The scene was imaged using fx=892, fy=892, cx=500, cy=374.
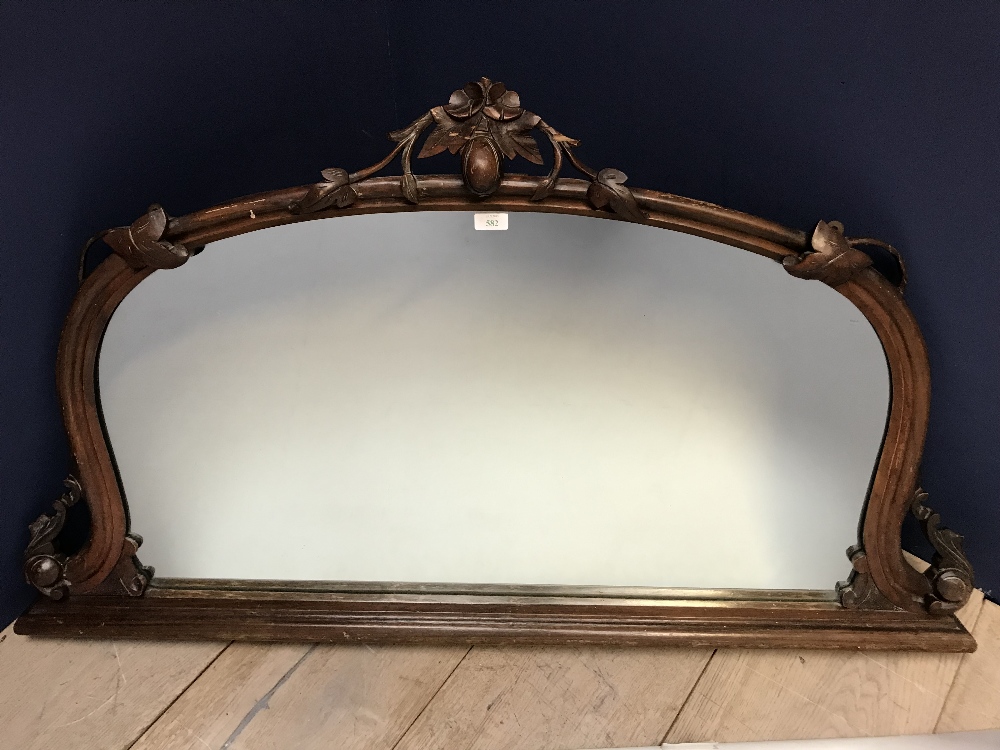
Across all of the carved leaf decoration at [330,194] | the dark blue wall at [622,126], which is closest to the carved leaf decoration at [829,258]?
the dark blue wall at [622,126]

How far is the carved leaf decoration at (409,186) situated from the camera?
2.83 feet

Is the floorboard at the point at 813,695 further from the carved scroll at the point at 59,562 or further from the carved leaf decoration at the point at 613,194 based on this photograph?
the carved scroll at the point at 59,562

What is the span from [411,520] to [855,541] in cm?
51

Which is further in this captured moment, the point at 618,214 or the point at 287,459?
the point at 287,459

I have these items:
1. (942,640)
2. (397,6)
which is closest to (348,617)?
(942,640)

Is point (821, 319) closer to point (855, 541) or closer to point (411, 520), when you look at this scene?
point (855, 541)

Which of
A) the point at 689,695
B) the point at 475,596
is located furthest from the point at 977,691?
the point at 475,596

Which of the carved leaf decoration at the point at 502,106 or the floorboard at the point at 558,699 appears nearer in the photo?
the carved leaf decoration at the point at 502,106

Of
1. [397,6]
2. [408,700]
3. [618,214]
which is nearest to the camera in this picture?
[618,214]

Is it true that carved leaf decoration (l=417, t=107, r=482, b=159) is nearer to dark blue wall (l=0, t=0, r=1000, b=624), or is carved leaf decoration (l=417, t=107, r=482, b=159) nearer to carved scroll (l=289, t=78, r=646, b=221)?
carved scroll (l=289, t=78, r=646, b=221)

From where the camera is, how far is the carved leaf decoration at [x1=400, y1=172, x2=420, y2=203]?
86cm

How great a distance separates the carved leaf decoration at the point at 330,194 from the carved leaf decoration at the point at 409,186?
50 millimetres

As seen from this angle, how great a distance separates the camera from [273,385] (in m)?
1.01

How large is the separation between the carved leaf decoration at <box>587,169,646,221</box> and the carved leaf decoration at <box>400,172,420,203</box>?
0.17 meters
